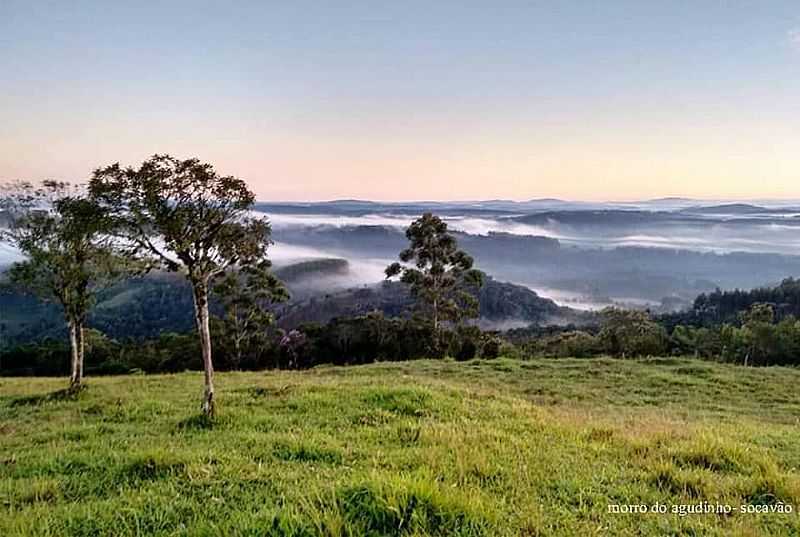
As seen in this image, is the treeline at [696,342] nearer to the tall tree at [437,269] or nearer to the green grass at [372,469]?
the tall tree at [437,269]

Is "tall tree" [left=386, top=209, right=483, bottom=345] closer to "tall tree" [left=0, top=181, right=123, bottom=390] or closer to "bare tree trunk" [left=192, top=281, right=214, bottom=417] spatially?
"tall tree" [left=0, top=181, right=123, bottom=390]

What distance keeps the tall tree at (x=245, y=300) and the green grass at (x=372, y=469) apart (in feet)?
91.8

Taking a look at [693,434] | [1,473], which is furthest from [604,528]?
[1,473]

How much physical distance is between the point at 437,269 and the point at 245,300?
14.8 m

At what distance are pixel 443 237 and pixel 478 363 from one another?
15275 mm

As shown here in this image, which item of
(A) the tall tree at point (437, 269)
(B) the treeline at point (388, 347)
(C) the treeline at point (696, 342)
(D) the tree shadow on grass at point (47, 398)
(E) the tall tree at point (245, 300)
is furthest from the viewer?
(B) the treeline at point (388, 347)

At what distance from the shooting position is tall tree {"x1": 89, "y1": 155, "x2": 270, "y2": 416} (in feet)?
33.3

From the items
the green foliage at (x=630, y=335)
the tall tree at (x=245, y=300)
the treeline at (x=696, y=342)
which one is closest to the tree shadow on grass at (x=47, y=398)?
the tall tree at (x=245, y=300)

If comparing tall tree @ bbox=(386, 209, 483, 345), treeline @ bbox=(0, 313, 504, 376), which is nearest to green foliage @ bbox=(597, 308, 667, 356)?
treeline @ bbox=(0, 313, 504, 376)

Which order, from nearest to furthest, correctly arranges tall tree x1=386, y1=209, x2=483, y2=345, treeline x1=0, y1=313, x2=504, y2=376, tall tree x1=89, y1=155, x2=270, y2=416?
tall tree x1=89, y1=155, x2=270, y2=416
tall tree x1=386, y1=209, x2=483, y2=345
treeline x1=0, y1=313, x2=504, y2=376

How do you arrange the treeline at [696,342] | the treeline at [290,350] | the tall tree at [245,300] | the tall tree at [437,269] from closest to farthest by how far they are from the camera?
the tall tree at [437,269] → the treeline at [696,342] → the tall tree at [245,300] → the treeline at [290,350]

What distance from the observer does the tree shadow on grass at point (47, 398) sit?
14562 millimetres

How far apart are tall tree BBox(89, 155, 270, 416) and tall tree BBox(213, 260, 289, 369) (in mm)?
29297

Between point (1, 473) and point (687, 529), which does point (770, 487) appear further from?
point (1, 473)
